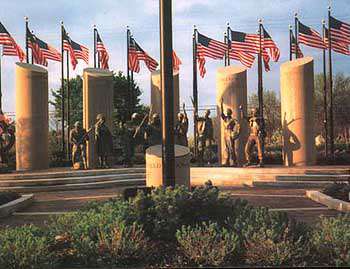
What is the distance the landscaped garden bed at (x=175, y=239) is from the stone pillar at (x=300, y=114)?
14277mm

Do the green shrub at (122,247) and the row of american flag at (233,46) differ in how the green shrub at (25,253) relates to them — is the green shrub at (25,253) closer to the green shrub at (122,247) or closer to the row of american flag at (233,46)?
the green shrub at (122,247)

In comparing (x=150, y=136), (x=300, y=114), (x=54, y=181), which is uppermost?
(x=300, y=114)

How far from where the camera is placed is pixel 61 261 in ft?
19.0

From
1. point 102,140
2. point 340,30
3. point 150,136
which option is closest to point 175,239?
point 150,136

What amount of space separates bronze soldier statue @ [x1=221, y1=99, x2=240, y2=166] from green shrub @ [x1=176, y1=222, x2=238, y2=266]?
50.1 feet

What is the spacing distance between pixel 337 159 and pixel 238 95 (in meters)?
5.04

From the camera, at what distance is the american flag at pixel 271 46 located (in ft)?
89.6

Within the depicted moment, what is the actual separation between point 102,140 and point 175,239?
15443 millimetres

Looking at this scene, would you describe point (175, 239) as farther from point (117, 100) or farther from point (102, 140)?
point (117, 100)

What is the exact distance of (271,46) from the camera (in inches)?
1084

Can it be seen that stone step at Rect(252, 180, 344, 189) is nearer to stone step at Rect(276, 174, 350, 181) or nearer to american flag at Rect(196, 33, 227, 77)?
stone step at Rect(276, 174, 350, 181)

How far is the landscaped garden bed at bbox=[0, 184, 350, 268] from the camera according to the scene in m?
5.48

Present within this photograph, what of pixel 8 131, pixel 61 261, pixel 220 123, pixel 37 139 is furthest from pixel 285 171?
pixel 61 261

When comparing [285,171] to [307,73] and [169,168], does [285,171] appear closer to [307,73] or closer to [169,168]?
[307,73]
